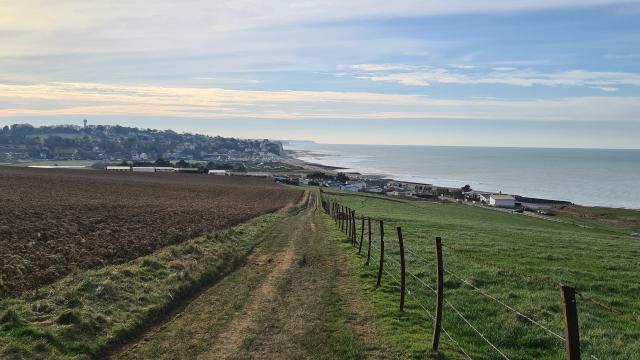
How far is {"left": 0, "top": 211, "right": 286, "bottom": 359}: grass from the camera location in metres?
10.2

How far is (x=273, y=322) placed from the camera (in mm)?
12398

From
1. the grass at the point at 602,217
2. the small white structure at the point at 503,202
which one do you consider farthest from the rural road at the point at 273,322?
the small white structure at the point at 503,202

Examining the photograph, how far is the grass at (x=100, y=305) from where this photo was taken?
1025 centimetres

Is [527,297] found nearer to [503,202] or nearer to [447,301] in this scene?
[447,301]

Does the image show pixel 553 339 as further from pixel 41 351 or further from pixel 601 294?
pixel 41 351

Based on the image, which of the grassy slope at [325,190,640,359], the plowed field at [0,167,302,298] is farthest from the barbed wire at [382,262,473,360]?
the plowed field at [0,167,302,298]

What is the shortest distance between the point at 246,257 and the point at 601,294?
43.1 feet

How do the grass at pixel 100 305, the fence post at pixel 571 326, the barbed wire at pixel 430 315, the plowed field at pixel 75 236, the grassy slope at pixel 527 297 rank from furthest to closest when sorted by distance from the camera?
the plowed field at pixel 75 236 < the grassy slope at pixel 527 297 < the barbed wire at pixel 430 315 < the grass at pixel 100 305 < the fence post at pixel 571 326

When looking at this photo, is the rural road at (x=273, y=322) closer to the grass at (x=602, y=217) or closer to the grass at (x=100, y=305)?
the grass at (x=100, y=305)

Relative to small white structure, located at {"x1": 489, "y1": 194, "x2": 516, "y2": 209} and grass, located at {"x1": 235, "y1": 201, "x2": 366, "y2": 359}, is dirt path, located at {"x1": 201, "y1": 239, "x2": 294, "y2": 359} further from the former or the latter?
A: small white structure, located at {"x1": 489, "y1": 194, "x2": 516, "y2": 209}

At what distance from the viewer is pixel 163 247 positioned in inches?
920

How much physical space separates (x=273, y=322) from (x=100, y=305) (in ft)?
13.9

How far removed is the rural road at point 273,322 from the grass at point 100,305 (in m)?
0.63

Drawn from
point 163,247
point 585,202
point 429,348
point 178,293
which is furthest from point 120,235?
point 585,202
